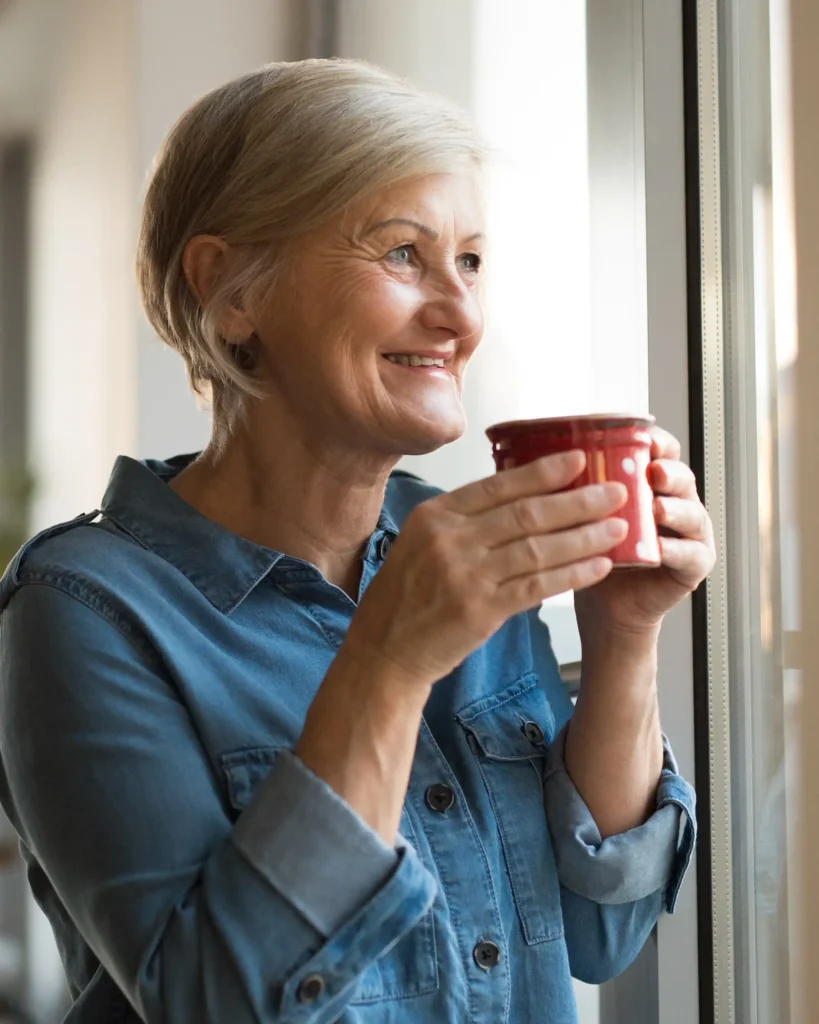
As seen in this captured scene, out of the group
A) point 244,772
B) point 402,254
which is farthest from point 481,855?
point 402,254

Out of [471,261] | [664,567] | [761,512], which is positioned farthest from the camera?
[761,512]

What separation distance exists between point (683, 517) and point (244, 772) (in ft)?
1.45

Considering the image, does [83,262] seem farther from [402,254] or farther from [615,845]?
[615,845]

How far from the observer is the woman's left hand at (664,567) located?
0.98 m

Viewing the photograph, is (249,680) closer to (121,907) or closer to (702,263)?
(121,907)

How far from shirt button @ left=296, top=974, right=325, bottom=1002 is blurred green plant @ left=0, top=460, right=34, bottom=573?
878 mm

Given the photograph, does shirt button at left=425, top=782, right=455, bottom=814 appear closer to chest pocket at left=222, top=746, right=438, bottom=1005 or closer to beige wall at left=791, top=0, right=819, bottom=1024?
chest pocket at left=222, top=746, right=438, bottom=1005

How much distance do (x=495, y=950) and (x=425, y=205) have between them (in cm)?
71

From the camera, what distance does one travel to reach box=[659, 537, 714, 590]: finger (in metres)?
1.00

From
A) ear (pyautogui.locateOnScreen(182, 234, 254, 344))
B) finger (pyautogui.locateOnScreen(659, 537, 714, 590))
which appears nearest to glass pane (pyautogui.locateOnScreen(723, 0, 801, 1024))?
finger (pyautogui.locateOnScreen(659, 537, 714, 590))

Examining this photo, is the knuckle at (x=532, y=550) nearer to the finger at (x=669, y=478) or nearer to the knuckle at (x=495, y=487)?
the knuckle at (x=495, y=487)

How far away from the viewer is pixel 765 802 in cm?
138

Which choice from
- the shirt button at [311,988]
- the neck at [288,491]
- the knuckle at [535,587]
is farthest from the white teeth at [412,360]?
the shirt button at [311,988]

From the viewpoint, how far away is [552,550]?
2.76ft
